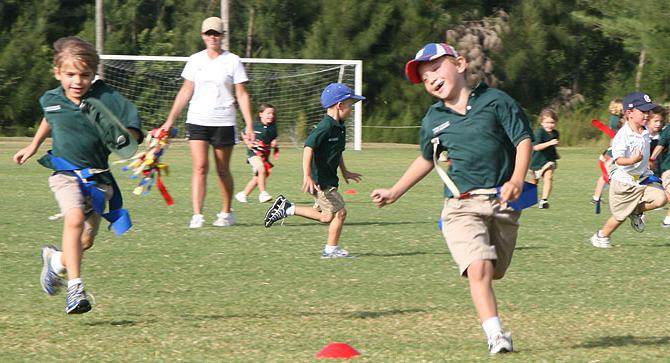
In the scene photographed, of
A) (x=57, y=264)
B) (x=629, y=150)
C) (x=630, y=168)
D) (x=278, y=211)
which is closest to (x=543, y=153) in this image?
(x=630, y=168)

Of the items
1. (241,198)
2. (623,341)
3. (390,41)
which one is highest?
(623,341)

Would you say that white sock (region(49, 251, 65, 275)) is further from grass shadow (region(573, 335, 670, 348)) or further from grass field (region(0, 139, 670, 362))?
grass shadow (region(573, 335, 670, 348))

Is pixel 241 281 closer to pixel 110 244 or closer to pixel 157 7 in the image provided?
pixel 110 244

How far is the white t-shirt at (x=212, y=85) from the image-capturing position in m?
12.2

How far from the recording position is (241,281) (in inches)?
341

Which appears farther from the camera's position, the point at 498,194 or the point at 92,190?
the point at 92,190

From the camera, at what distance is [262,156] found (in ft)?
54.1

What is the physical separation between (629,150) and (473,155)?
521 cm

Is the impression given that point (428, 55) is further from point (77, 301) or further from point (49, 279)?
point (49, 279)

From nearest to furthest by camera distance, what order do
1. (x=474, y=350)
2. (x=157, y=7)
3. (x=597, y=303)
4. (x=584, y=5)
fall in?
1. (x=474, y=350)
2. (x=597, y=303)
3. (x=584, y=5)
4. (x=157, y=7)

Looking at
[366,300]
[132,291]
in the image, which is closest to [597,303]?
[366,300]

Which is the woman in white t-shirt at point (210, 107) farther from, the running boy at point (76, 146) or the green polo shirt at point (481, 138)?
the green polo shirt at point (481, 138)

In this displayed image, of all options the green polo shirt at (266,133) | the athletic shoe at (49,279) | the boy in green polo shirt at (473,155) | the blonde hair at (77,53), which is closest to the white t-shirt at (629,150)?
the boy in green polo shirt at (473,155)

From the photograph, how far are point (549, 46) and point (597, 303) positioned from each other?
4025cm
